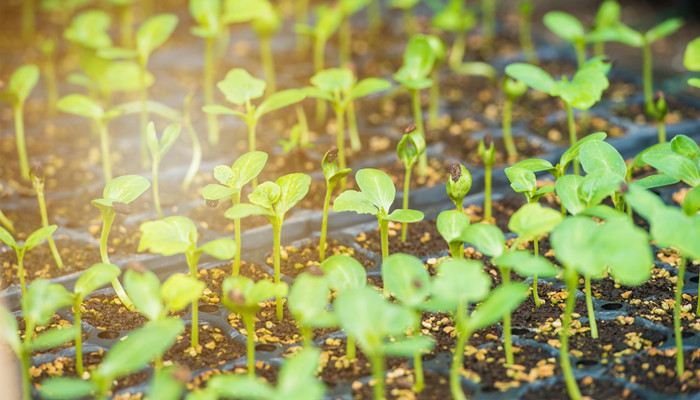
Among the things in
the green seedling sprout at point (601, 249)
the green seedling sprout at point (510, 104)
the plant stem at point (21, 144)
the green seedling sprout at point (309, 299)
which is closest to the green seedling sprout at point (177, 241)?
the green seedling sprout at point (309, 299)

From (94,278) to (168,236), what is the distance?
100mm

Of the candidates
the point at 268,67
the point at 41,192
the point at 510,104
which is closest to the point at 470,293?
the point at 41,192

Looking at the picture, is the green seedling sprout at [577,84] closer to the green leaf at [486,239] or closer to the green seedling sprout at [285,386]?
the green leaf at [486,239]

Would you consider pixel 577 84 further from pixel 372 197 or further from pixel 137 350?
pixel 137 350

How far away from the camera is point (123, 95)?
6.64 feet

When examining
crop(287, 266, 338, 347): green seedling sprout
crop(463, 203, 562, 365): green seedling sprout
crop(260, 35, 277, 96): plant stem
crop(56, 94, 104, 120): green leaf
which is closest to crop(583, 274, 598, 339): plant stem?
crop(463, 203, 562, 365): green seedling sprout

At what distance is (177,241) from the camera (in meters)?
0.94

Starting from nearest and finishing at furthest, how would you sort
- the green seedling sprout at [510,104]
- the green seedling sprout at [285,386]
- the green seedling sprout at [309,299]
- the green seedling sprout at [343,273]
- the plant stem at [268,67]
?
the green seedling sprout at [285,386] < the green seedling sprout at [309,299] < the green seedling sprout at [343,273] < the green seedling sprout at [510,104] < the plant stem at [268,67]

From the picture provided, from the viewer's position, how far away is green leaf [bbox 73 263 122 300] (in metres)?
0.92

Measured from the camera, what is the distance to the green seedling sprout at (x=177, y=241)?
36.2 inches

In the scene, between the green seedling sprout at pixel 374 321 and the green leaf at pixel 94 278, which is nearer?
the green seedling sprout at pixel 374 321

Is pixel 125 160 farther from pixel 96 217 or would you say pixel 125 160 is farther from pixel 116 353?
pixel 116 353

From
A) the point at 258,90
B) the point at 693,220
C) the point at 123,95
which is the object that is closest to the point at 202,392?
the point at 693,220

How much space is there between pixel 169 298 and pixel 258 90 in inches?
20.6
